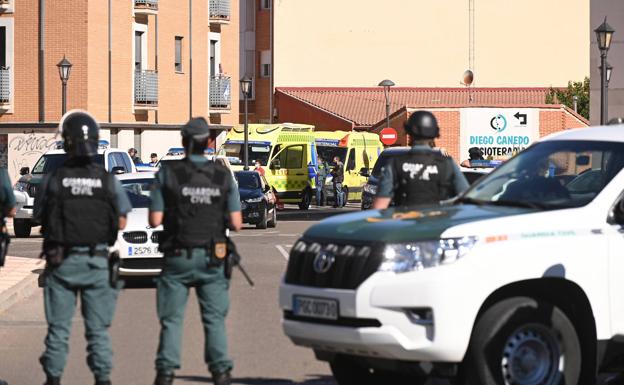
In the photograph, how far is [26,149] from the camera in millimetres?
52406

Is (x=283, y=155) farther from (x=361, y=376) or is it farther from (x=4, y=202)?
(x=361, y=376)

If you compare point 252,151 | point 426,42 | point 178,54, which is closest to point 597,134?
point 252,151

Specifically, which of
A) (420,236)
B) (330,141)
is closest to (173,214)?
(420,236)

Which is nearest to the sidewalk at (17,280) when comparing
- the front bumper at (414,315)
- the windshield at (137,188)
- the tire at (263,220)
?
the windshield at (137,188)

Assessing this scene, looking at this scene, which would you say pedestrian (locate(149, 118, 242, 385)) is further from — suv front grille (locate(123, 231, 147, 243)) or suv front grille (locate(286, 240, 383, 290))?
suv front grille (locate(123, 231, 147, 243))

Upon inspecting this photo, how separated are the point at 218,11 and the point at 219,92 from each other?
3190 mm

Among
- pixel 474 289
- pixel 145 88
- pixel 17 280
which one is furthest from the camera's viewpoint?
pixel 145 88

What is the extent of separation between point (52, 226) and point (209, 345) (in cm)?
128

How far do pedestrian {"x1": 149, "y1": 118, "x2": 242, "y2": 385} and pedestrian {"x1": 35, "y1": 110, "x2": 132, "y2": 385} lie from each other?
32 centimetres

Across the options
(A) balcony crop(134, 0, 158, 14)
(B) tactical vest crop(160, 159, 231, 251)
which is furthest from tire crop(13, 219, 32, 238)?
(A) balcony crop(134, 0, 158, 14)

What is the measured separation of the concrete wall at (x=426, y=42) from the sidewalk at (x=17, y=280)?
58.5 metres

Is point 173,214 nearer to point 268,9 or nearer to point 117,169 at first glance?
point 117,169

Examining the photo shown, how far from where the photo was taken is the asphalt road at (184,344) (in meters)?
11.9

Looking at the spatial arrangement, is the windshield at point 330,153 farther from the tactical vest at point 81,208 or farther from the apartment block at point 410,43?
the tactical vest at point 81,208
